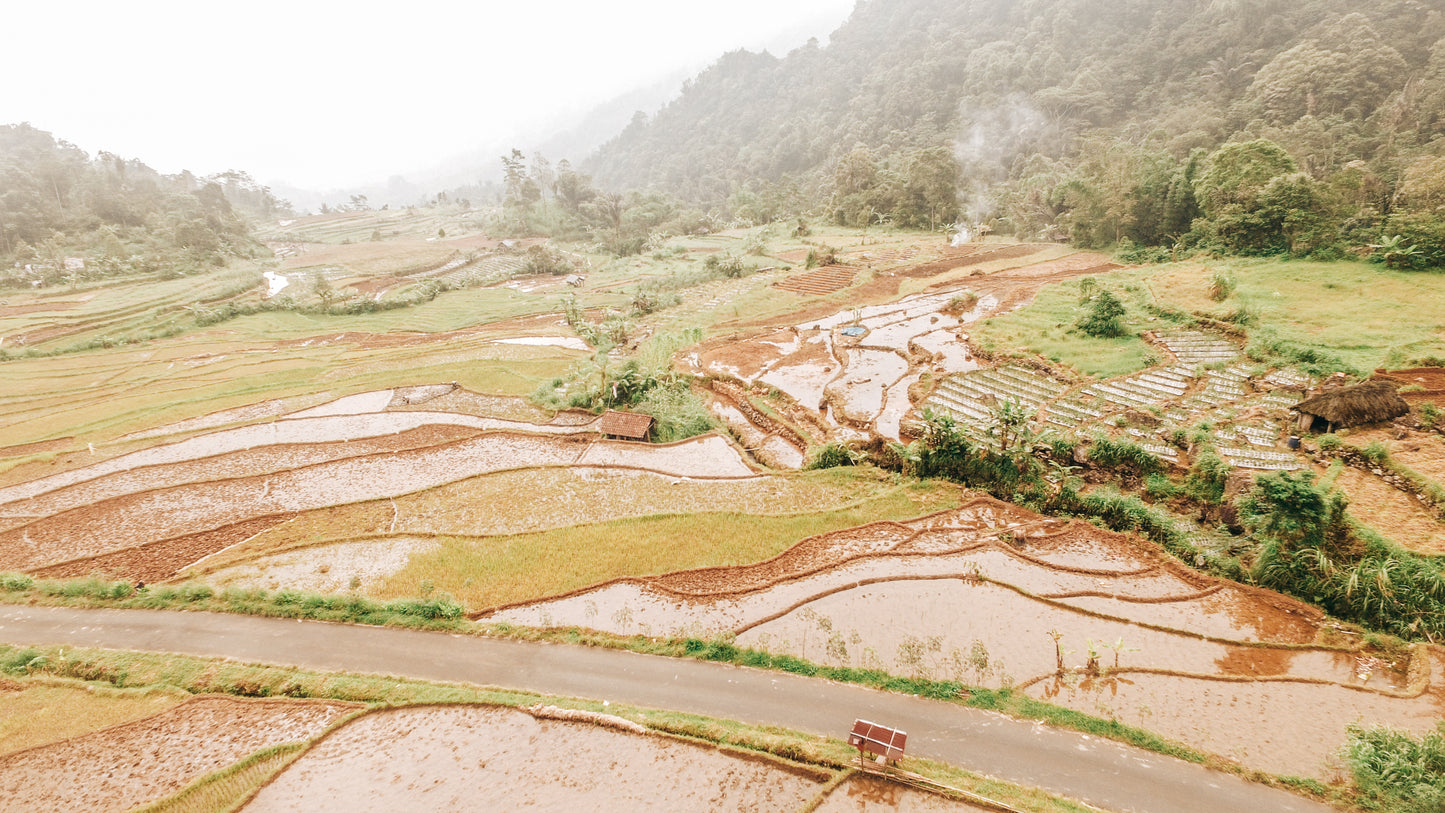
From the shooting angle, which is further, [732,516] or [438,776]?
[732,516]

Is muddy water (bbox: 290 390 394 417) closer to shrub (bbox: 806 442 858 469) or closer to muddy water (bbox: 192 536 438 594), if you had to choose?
muddy water (bbox: 192 536 438 594)

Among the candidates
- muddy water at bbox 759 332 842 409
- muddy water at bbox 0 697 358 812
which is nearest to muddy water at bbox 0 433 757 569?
muddy water at bbox 759 332 842 409

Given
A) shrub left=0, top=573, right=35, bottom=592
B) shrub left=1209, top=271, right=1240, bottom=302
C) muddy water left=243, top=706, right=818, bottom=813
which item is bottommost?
muddy water left=243, top=706, right=818, bottom=813

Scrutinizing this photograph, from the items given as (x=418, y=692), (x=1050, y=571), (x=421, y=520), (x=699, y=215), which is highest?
(x=699, y=215)

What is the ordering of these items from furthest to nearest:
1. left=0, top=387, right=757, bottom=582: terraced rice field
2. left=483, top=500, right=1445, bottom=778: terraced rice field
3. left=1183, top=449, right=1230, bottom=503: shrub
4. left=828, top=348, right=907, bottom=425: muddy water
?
left=828, top=348, right=907, bottom=425: muddy water → left=0, top=387, right=757, bottom=582: terraced rice field → left=1183, top=449, right=1230, bottom=503: shrub → left=483, top=500, right=1445, bottom=778: terraced rice field

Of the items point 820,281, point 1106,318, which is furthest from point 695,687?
point 820,281

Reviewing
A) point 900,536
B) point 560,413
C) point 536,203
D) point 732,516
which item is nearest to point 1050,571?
point 900,536

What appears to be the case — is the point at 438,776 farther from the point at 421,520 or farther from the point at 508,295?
the point at 508,295
